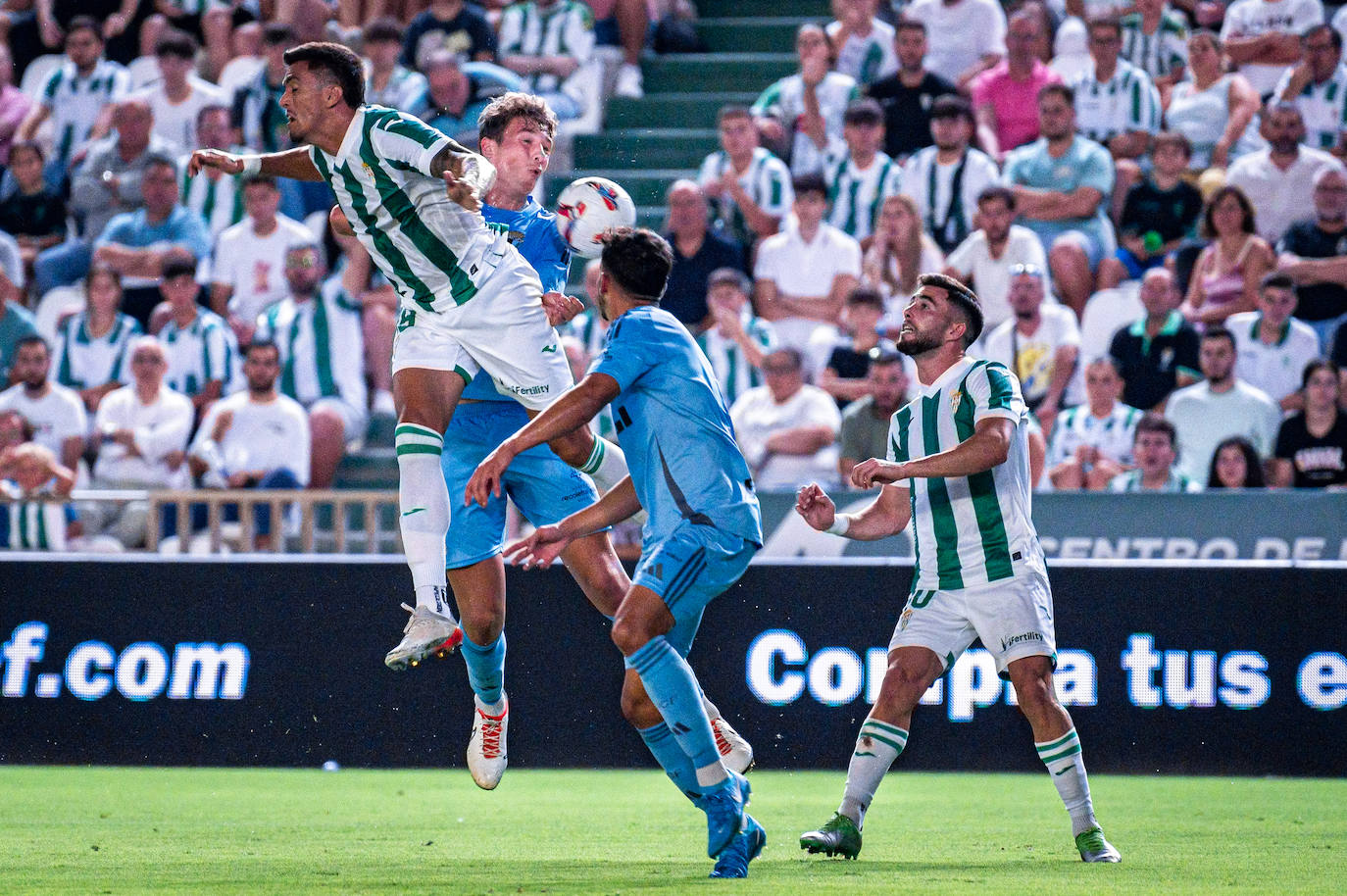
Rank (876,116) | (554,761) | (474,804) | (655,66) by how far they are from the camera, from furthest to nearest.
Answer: (655,66) → (876,116) → (554,761) → (474,804)

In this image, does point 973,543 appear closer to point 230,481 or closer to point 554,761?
point 554,761

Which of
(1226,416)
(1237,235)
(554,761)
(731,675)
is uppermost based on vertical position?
(1237,235)

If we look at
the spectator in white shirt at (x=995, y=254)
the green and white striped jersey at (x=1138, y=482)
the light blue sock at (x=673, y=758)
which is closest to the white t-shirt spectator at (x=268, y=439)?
the spectator in white shirt at (x=995, y=254)

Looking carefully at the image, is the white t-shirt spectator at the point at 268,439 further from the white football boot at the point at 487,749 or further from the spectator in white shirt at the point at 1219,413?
the spectator in white shirt at the point at 1219,413

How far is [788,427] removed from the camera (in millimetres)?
12031

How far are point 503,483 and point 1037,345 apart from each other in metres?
5.85

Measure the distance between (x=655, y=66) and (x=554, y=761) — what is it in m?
7.97

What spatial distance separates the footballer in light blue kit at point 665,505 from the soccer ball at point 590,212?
84 centimetres

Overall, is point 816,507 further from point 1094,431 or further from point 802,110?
point 802,110

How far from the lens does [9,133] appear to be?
55.3ft

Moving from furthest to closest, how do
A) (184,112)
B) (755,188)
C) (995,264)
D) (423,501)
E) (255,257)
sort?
1. (184,112)
2. (255,257)
3. (755,188)
4. (995,264)
5. (423,501)

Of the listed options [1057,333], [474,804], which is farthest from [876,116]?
[474,804]

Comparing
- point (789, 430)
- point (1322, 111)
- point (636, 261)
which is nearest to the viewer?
point (636, 261)

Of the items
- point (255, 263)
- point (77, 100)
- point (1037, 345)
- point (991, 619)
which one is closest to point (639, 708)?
point (991, 619)
